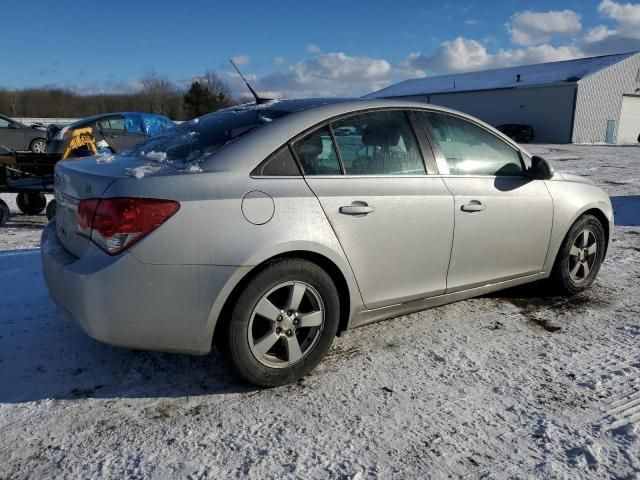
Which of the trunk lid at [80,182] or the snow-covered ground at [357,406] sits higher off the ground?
the trunk lid at [80,182]

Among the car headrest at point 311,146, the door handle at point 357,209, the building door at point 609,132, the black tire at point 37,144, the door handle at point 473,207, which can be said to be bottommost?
the building door at point 609,132

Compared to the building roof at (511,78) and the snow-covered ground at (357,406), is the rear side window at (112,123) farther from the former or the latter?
the building roof at (511,78)

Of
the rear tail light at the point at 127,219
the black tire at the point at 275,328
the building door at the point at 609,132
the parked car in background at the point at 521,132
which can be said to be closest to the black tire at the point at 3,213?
the rear tail light at the point at 127,219

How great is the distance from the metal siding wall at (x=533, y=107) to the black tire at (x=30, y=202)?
117 ft

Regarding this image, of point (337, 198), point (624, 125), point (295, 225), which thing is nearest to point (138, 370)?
point (295, 225)

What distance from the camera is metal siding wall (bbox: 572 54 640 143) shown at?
3594 centimetres

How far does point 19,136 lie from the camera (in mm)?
16344

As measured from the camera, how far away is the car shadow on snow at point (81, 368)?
110 inches

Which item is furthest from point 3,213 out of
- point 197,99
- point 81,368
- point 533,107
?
point 197,99

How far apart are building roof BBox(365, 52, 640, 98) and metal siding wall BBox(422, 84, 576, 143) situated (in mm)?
531

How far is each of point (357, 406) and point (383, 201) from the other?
1163mm

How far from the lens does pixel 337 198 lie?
9.48 feet

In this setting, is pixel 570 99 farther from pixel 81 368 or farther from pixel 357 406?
pixel 81 368

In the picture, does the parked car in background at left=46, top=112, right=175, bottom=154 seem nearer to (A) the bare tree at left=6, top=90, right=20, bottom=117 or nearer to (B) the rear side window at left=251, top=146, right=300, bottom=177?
(B) the rear side window at left=251, top=146, right=300, bottom=177
